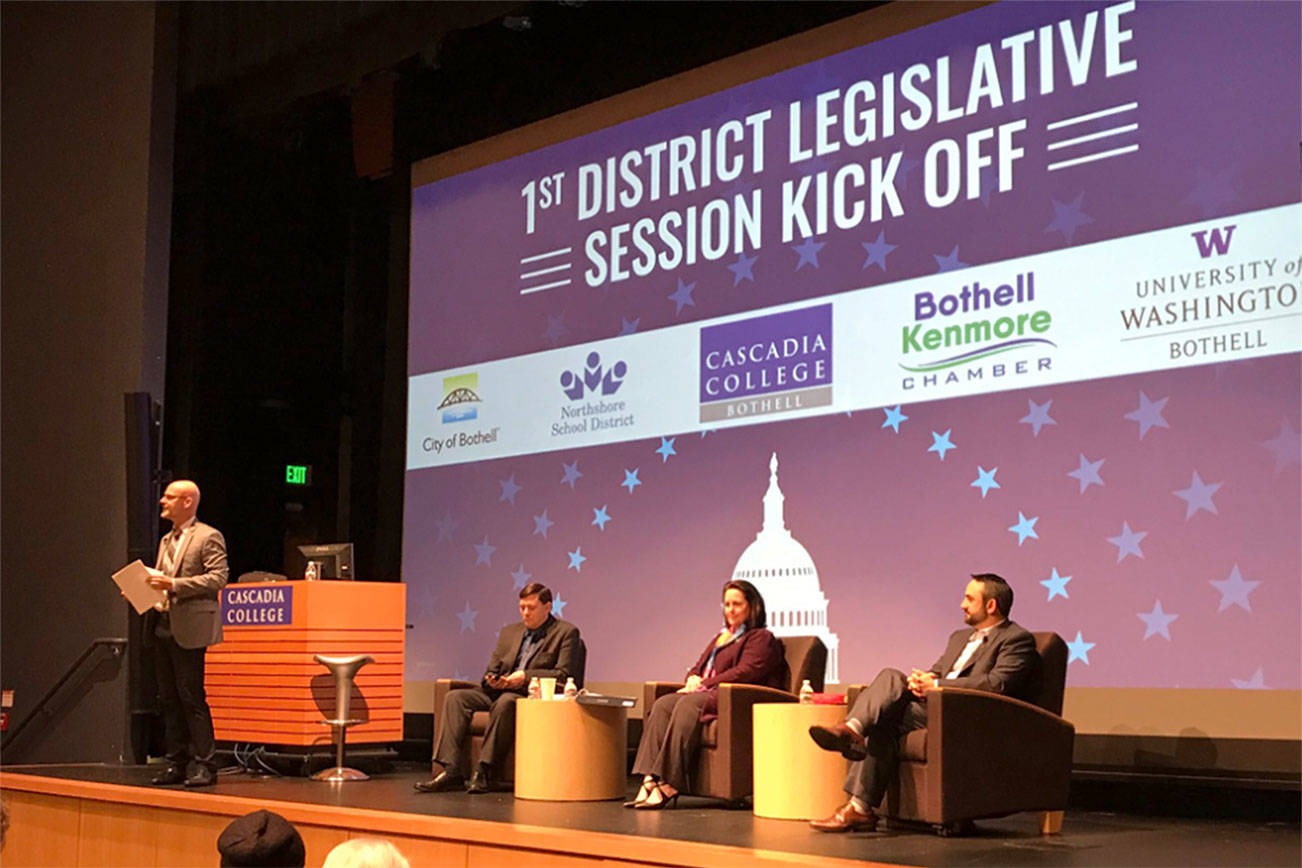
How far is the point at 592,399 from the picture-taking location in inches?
274

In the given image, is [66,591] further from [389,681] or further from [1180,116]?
[1180,116]

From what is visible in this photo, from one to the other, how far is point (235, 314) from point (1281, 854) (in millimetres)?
6458

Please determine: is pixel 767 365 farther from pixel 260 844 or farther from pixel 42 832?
pixel 260 844

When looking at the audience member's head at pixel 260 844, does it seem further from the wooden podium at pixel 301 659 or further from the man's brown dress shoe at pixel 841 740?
the wooden podium at pixel 301 659

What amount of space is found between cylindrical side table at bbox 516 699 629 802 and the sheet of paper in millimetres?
1526

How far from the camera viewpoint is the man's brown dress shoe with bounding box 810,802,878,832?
4.29 meters

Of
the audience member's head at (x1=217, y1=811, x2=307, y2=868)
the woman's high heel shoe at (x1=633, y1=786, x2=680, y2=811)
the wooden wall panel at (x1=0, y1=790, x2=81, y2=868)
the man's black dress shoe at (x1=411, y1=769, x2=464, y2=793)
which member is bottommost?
the wooden wall panel at (x1=0, y1=790, x2=81, y2=868)

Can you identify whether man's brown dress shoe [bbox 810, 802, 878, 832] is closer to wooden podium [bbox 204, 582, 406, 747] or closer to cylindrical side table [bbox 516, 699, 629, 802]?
cylindrical side table [bbox 516, 699, 629, 802]

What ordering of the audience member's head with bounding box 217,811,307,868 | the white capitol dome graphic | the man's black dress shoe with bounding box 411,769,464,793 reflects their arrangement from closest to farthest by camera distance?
the audience member's head with bounding box 217,811,307,868 → the man's black dress shoe with bounding box 411,769,464,793 → the white capitol dome graphic

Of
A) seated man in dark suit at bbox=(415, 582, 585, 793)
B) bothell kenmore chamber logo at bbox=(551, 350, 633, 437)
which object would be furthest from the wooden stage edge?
bothell kenmore chamber logo at bbox=(551, 350, 633, 437)

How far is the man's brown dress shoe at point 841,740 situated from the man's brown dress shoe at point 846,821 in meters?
0.17

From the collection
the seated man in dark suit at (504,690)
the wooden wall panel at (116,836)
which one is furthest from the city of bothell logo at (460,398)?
the wooden wall panel at (116,836)

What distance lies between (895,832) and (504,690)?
2096 mm

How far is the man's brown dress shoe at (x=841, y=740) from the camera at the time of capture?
4188mm
